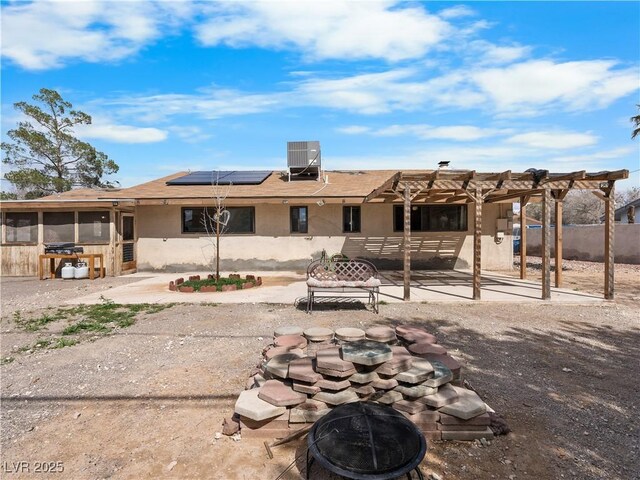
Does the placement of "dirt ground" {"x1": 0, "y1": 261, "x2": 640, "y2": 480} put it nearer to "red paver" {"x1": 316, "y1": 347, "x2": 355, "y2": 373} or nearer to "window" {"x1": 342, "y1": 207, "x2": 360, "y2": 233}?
"red paver" {"x1": 316, "y1": 347, "x2": 355, "y2": 373}

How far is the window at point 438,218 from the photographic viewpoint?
1238 centimetres

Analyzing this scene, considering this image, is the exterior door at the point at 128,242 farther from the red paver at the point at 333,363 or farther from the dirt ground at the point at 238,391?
the red paver at the point at 333,363

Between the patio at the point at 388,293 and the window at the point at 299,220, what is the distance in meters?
2.21

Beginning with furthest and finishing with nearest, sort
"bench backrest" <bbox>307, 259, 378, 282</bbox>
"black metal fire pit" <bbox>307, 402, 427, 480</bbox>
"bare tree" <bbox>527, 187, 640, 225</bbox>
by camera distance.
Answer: "bare tree" <bbox>527, 187, 640, 225</bbox> → "bench backrest" <bbox>307, 259, 378, 282</bbox> → "black metal fire pit" <bbox>307, 402, 427, 480</bbox>

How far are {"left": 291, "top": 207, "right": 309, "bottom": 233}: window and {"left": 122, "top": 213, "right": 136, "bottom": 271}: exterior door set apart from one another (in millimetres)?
5607

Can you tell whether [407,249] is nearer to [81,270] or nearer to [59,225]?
[81,270]

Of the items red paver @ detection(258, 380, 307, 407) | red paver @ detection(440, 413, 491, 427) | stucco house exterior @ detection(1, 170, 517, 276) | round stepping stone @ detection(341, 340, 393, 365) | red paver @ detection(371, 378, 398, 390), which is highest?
stucco house exterior @ detection(1, 170, 517, 276)

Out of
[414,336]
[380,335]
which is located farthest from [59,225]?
[414,336]

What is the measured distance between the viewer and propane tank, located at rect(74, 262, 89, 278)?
1053cm

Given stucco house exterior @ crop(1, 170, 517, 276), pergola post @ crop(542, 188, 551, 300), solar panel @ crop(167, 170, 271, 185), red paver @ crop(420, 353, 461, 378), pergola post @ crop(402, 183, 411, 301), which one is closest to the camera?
Answer: red paver @ crop(420, 353, 461, 378)

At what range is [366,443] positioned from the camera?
7.15 feet

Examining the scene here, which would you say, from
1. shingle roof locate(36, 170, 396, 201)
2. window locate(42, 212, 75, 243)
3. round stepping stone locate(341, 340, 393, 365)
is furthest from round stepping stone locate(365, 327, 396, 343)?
window locate(42, 212, 75, 243)

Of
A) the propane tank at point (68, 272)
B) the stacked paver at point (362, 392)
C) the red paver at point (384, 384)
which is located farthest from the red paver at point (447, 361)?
the propane tank at point (68, 272)

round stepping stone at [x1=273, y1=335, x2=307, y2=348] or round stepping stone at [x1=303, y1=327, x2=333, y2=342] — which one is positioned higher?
round stepping stone at [x1=303, y1=327, x2=333, y2=342]
